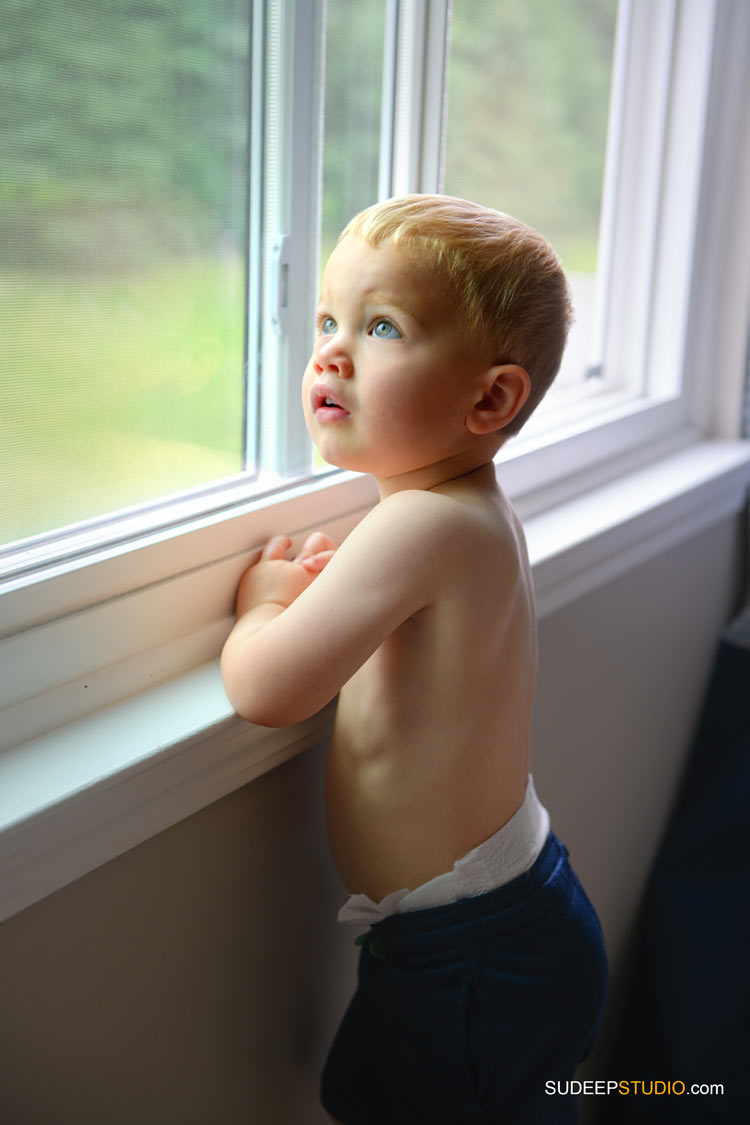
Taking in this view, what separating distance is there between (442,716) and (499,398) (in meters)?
0.22

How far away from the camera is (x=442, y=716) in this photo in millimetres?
712

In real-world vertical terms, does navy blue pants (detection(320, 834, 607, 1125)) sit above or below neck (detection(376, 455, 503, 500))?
below

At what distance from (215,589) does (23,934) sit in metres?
0.28

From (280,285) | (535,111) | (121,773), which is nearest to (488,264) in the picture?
(280,285)

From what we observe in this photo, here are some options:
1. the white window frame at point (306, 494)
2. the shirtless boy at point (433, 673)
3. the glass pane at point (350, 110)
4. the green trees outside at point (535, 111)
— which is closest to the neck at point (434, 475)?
the shirtless boy at point (433, 673)

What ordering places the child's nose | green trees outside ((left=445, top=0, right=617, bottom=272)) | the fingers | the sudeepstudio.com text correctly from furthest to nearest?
the sudeepstudio.com text < green trees outside ((left=445, top=0, right=617, bottom=272)) < the fingers < the child's nose

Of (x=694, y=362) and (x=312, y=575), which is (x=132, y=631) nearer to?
(x=312, y=575)

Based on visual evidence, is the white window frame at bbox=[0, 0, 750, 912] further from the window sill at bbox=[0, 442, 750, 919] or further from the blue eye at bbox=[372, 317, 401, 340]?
the blue eye at bbox=[372, 317, 401, 340]

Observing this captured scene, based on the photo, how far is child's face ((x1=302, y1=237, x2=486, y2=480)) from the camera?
65cm

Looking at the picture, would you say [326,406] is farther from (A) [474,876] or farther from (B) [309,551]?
(A) [474,876]

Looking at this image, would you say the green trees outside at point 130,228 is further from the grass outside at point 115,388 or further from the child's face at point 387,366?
the child's face at point 387,366

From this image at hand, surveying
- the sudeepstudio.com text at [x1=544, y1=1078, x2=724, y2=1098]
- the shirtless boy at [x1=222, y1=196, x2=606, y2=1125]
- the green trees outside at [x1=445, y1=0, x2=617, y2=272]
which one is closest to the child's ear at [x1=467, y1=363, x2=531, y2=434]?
the shirtless boy at [x1=222, y1=196, x2=606, y2=1125]

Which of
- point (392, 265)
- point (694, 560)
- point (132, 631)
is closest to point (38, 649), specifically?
point (132, 631)

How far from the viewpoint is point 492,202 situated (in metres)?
1.19
